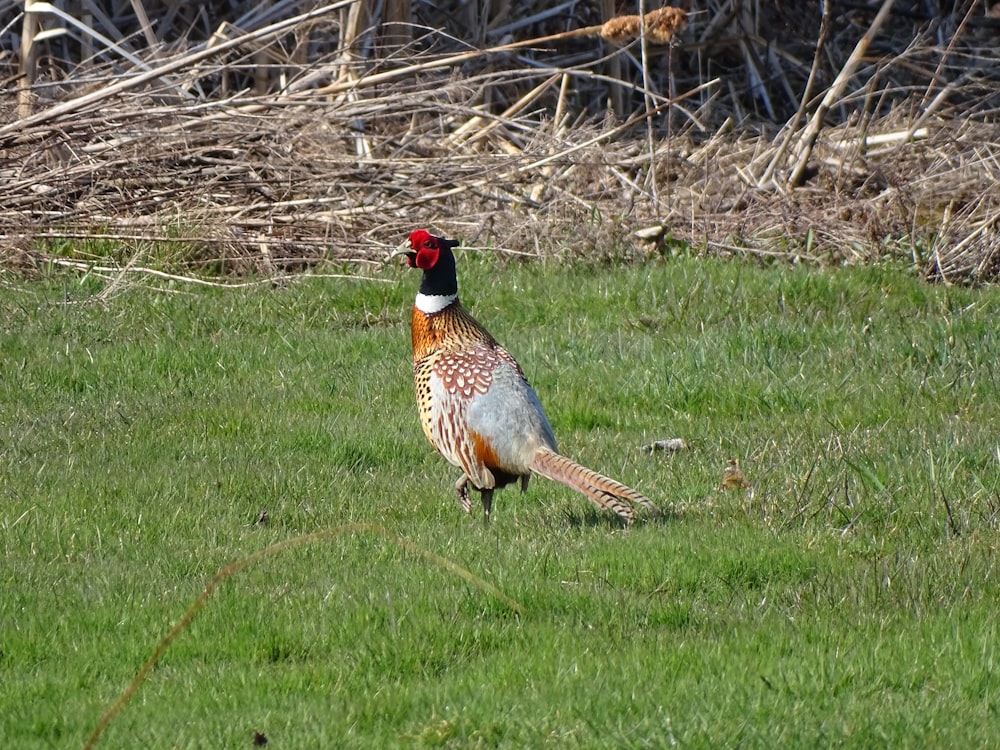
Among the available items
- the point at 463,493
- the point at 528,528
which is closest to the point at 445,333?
the point at 463,493

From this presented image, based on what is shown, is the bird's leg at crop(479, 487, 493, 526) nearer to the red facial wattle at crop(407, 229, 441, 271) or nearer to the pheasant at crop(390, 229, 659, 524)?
the pheasant at crop(390, 229, 659, 524)

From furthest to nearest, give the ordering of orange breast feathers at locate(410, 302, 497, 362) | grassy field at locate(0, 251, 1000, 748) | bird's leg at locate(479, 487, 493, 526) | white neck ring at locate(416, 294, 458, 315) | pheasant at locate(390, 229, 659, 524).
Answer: white neck ring at locate(416, 294, 458, 315), orange breast feathers at locate(410, 302, 497, 362), bird's leg at locate(479, 487, 493, 526), pheasant at locate(390, 229, 659, 524), grassy field at locate(0, 251, 1000, 748)

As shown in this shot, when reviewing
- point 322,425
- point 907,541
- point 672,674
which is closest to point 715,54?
point 322,425

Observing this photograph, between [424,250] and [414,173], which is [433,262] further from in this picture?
[414,173]

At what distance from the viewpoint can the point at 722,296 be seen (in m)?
9.23

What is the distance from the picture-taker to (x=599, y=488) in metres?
5.51

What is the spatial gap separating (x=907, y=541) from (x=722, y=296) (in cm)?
404

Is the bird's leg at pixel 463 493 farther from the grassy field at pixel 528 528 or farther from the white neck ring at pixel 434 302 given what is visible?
the white neck ring at pixel 434 302

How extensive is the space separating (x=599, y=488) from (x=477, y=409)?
0.70m

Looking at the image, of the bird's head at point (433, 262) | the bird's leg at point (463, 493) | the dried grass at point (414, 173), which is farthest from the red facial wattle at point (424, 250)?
the dried grass at point (414, 173)

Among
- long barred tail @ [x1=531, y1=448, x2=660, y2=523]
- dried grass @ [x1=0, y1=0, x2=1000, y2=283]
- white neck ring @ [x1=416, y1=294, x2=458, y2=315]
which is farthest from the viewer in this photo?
dried grass @ [x1=0, y1=0, x2=1000, y2=283]

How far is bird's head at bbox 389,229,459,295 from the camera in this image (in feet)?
20.8

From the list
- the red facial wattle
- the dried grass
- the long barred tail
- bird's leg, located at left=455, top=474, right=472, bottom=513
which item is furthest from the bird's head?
the dried grass

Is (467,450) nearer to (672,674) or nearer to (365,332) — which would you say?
(672,674)
